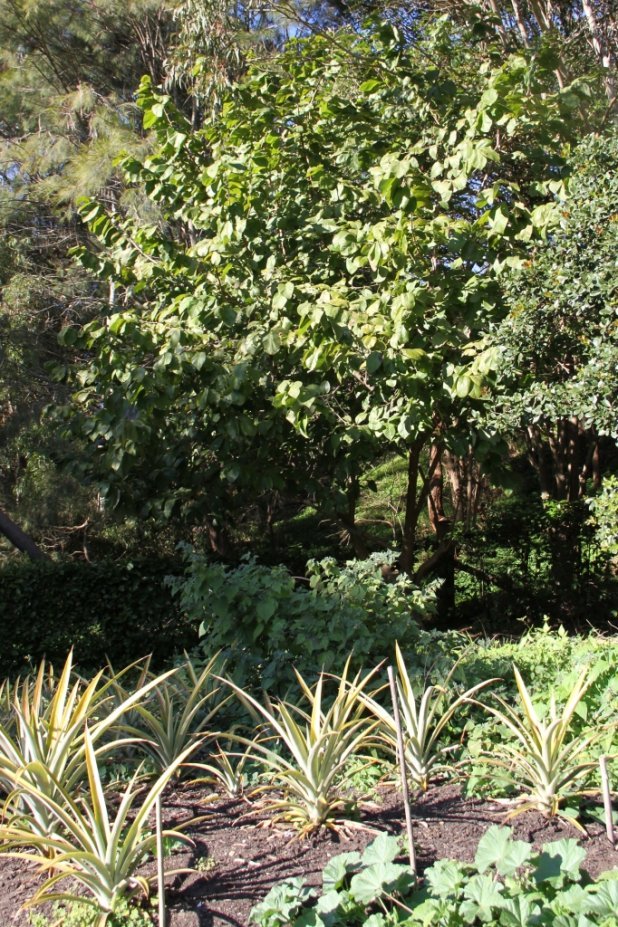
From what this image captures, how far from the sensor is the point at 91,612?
7082mm

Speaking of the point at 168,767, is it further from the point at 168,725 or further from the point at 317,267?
the point at 317,267

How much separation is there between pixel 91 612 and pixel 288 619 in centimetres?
353

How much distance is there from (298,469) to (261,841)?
394cm

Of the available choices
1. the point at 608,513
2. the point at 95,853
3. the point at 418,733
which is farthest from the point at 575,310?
the point at 95,853

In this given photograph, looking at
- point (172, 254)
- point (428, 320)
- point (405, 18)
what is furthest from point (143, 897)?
point (405, 18)

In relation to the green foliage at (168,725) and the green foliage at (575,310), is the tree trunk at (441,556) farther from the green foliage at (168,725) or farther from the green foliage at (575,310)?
the green foliage at (168,725)

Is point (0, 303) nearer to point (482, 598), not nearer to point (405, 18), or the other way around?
point (405, 18)

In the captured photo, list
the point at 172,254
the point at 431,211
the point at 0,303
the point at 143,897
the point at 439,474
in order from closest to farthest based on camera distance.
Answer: the point at 143,897, the point at 431,211, the point at 172,254, the point at 439,474, the point at 0,303

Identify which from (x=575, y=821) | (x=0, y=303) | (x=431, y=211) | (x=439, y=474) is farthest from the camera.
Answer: (x=0, y=303)

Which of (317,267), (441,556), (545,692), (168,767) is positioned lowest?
(545,692)

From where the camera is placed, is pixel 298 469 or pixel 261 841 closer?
pixel 261 841

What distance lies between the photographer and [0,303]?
9836 millimetres

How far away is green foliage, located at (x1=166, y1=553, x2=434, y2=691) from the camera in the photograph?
3873 millimetres

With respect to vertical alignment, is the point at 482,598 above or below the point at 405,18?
below
